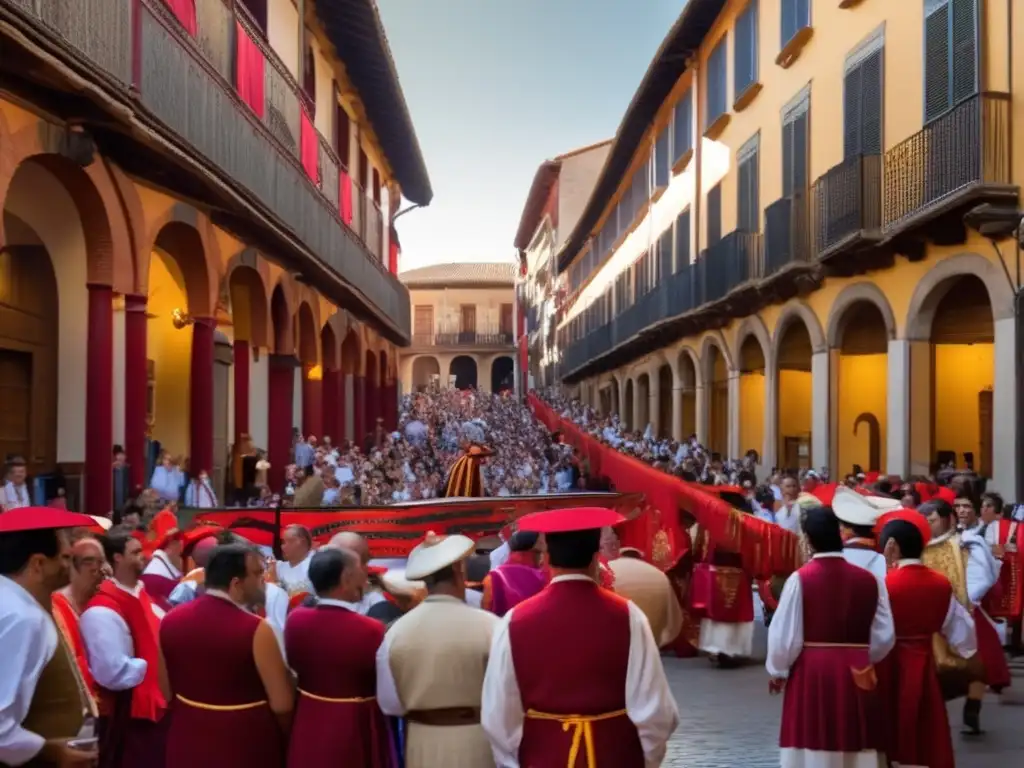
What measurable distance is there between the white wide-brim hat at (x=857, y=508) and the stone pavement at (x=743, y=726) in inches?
67.1

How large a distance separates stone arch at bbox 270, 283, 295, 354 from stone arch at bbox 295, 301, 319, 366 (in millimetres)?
1973

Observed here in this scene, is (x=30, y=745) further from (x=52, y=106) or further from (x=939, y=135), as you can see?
(x=939, y=135)

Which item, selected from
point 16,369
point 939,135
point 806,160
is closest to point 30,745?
point 16,369

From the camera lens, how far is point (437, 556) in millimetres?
5082

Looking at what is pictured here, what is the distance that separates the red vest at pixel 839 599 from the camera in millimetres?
6262

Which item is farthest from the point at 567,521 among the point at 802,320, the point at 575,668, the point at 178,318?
the point at 802,320

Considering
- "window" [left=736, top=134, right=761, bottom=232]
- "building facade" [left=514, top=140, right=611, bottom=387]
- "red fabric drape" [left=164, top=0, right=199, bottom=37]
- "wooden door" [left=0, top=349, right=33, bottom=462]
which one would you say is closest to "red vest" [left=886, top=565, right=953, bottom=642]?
"red fabric drape" [left=164, top=0, right=199, bottom=37]

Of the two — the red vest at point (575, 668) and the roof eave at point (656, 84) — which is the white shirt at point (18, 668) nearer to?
the red vest at point (575, 668)

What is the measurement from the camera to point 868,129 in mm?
16906

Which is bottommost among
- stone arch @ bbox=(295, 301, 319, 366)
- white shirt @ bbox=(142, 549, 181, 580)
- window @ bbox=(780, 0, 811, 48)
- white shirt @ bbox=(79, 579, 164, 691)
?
white shirt @ bbox=(79, 579, 164, 691)

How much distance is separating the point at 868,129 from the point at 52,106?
10958 mm

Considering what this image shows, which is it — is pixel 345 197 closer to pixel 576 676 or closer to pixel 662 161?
pixel 662 161

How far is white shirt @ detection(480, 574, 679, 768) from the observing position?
4.51 m

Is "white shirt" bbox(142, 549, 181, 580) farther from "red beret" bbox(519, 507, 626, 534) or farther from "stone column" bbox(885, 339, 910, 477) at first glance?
"stone column" bbox(885, 339, 910, 477)
